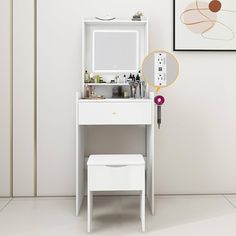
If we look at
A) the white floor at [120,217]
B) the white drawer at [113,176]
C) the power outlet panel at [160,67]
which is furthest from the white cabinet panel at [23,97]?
the power outlet panel at [160,67]

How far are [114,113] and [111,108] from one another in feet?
0.15

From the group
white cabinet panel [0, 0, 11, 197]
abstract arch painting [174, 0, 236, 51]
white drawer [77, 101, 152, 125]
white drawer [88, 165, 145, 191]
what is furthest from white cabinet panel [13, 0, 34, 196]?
abstract arch painting [174, 0, 236, 51]

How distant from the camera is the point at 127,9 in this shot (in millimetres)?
3141

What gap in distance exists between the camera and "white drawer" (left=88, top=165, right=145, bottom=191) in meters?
2.40

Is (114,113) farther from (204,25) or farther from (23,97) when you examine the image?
(204,25)

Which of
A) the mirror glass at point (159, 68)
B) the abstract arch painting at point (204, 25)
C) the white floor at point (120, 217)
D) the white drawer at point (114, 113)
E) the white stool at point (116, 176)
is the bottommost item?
the white floor at point (120, 217)

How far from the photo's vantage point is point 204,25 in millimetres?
3129

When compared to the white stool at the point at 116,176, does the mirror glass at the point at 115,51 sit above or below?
above

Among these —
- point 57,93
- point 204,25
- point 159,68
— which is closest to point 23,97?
point 57,93

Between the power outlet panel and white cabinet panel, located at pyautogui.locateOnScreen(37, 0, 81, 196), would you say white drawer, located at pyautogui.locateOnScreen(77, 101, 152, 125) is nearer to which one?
the power outlet panel

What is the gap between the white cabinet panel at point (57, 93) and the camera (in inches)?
123

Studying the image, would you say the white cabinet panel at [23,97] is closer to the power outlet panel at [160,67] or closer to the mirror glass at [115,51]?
the mirror glass at [115,51]

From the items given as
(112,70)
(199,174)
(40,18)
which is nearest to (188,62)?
(112,70)

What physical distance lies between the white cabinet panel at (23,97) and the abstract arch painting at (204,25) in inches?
51.1
